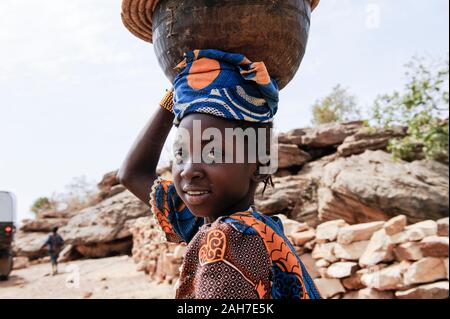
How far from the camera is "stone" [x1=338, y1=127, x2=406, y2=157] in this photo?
14.9 metres

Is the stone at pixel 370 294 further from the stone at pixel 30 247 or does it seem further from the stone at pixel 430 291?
the stone at pixel 30 247

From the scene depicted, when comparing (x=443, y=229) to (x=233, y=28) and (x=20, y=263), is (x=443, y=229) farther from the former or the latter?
(x=20, y=263)

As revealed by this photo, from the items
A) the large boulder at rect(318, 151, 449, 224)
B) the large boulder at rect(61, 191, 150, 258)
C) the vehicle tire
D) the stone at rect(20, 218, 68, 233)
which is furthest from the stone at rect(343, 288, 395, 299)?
the stone at rect(20, 218, 68, 233)

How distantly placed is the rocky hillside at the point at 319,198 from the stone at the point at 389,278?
0.44 metres

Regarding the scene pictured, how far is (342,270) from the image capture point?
612cm

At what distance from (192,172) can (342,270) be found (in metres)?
5.56

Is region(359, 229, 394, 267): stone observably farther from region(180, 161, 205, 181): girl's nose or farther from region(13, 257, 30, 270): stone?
region(13, 257, 30, 270): stone

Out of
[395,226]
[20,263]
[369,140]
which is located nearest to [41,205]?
[20,263]

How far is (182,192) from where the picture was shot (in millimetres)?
1178

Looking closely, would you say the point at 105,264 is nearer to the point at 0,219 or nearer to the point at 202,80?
the point at 0,219

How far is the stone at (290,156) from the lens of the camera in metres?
16.2

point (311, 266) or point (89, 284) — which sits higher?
point (311, 266)
